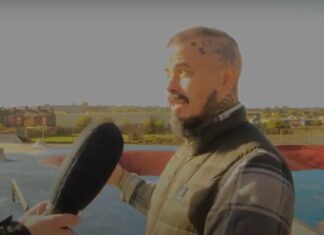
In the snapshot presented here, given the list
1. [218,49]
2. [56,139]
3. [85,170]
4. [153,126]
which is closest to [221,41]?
[218,49]

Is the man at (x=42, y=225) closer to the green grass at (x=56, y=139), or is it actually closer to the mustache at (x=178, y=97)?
the mustache at (x=178, y=97)

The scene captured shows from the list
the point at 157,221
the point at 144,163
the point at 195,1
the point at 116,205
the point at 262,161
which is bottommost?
the point at 116,205

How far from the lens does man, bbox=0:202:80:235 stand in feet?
1.84

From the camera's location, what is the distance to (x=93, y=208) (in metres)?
1.54

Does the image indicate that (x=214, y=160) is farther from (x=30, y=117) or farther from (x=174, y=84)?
(x=30, y=117)

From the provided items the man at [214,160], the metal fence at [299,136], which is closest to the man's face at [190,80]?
the man at [214,160]

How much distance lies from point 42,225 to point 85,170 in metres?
0.09

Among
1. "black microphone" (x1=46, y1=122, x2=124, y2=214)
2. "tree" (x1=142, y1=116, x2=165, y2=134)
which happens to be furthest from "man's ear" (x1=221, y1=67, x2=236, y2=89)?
"tree" (x1=142, y1=116, x2=165, y2=134)

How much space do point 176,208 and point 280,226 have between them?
0.67 feet

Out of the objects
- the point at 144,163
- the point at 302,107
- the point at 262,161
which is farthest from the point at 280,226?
the point at 302,107

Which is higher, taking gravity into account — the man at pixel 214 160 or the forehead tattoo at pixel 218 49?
the forehead tattoo at pixel 218 49

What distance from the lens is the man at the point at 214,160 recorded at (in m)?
0.62

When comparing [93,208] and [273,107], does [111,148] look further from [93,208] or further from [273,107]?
[273,107]

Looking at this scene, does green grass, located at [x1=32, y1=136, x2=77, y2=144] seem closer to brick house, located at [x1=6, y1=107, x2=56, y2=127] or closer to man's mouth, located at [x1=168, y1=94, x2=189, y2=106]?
brick house, located at [x1=6, y1=107, x2=56, y2=127]
